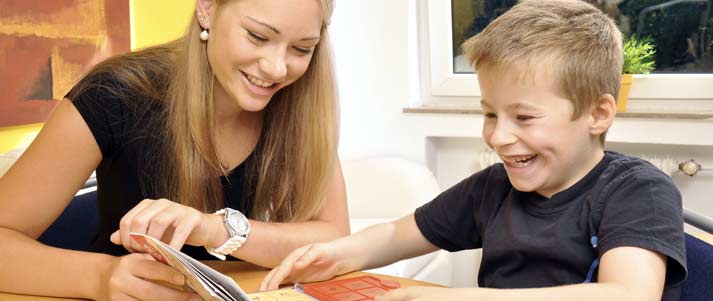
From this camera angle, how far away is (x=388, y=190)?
132 inches

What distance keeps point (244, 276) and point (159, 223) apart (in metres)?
0.25

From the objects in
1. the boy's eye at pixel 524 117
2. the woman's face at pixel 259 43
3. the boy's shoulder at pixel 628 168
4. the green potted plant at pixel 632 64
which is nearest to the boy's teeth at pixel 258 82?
the woman's face at pixel 259 43

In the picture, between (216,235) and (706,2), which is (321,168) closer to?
(216,235)

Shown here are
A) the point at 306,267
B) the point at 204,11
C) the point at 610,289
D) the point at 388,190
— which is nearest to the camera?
the point at 610,289

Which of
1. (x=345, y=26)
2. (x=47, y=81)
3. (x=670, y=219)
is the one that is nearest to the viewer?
(x=670, y=219)

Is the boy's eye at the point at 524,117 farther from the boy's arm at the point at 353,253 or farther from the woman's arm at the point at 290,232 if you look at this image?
the woman's arm at the point at 290,232

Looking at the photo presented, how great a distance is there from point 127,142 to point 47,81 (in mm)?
1278

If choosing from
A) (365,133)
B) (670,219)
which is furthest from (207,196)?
(365,133)

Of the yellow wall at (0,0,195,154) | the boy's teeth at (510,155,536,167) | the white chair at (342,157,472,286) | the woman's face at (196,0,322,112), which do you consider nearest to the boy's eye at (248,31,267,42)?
the woman's face at (196,0,322,112)

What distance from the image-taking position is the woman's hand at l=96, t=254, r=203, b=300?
3.54 ft

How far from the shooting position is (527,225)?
48.4 inches

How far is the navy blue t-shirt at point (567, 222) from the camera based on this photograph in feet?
3.51

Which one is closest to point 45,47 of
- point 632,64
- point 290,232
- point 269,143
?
point 269,143

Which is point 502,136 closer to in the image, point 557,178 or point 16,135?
point 557,178
